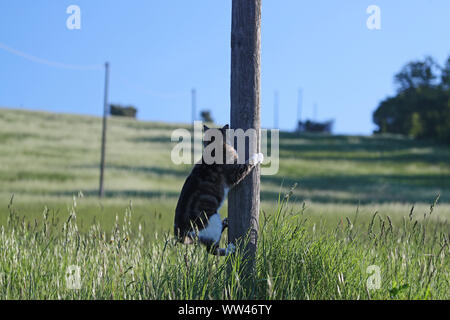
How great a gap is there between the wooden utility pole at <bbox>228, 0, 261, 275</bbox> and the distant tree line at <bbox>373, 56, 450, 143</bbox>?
5144 centimetres

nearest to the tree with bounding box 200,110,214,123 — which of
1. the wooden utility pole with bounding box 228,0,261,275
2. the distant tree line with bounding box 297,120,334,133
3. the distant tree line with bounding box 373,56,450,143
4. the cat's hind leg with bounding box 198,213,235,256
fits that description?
the distant tree line with bounding box 297,120,334,133

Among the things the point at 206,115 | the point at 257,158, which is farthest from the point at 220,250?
the point at 206,115

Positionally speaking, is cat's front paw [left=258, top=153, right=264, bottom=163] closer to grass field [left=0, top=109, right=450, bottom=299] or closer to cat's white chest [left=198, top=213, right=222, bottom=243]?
grass field [left=0, top=109, right=450, bottom=299]

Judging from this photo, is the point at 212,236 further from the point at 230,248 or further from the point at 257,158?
the point at 257,158

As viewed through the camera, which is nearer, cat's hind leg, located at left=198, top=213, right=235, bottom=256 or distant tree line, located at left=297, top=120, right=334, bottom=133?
cat's hind leg, located at left=198, top=213, right=235, bottom=256

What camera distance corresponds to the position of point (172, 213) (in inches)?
547

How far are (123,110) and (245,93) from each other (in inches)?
2877

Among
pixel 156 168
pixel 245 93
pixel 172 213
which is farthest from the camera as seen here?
pixel 156 168

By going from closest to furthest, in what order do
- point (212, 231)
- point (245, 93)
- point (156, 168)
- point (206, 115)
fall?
1. point (212, 231)
2. point (245, 93)
3. point (156, 168)
4. point (206, 115)

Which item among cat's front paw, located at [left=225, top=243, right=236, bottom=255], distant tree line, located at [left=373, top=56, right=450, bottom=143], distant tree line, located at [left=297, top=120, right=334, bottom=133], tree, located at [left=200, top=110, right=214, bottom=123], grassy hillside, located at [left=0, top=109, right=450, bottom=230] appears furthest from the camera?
distant tree line, located at [left=297, top=120, right=334, bottom=133]

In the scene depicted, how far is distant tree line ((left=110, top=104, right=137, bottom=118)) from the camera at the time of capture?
246 ft
